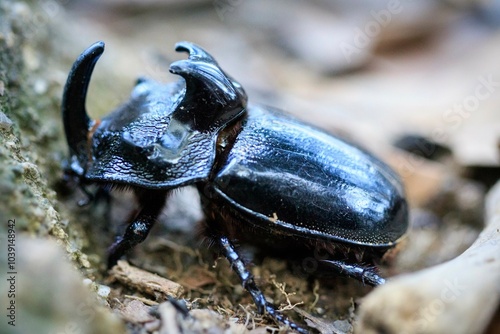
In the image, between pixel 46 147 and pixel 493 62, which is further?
pixel 493 62

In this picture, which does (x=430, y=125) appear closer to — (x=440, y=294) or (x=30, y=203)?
(x=440, y=294)

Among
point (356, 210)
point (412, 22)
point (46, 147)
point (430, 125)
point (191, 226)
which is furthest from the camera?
point (412, 22)

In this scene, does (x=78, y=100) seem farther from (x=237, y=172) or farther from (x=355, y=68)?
(x=355, y=68)

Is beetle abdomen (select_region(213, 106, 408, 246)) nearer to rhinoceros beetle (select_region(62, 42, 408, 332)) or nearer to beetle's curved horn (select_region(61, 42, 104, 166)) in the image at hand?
rhinoceros beetle (select_region(62, 42, 408, 332))

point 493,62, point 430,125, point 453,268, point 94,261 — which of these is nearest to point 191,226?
point 94,261

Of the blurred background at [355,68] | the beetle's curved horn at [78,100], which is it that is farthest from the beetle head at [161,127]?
the blurred background at [355,68]

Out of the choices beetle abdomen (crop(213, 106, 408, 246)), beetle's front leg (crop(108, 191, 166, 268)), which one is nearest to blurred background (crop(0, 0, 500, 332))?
beetle's front leg (crop(108, 191, 166, 268))

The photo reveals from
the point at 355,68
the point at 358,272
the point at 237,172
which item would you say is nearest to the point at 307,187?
the point at 237,172
